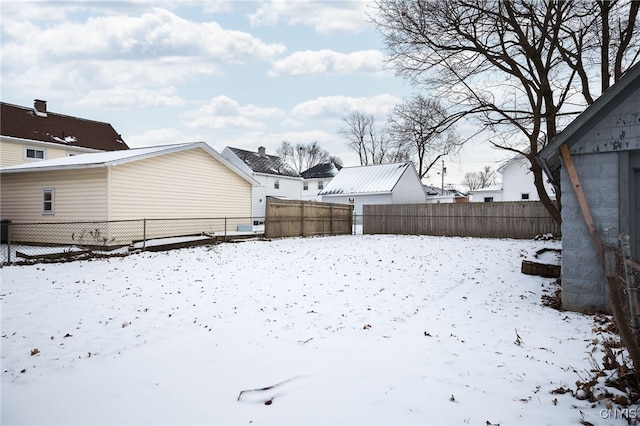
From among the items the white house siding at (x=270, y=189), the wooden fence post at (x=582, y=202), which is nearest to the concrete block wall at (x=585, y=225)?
the wooden fence post at (x=582, y=202)

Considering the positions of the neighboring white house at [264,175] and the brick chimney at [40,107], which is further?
the neighboring white house at [264,175]

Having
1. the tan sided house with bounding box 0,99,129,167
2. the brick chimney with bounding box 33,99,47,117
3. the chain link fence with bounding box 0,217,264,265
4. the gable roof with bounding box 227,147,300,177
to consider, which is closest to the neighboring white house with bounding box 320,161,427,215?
the gable roof with bounding box 227,147,300,177

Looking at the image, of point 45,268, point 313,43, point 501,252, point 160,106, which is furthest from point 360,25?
point 160,106

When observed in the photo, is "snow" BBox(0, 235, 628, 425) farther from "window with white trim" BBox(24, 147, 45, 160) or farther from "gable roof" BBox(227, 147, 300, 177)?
"gable roof" BBox(227, 147, 300, 177)

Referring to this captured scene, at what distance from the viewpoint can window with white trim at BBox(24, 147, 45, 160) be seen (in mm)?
24700

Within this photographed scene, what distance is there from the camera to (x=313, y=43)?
1723 cm

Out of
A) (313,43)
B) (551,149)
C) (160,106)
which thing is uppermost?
(313,43)

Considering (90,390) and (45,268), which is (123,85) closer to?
(45,268)

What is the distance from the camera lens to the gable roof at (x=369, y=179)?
109 feet

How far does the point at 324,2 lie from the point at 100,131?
27.2 metres

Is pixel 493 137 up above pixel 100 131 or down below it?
below

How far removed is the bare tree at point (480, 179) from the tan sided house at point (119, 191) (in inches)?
3397

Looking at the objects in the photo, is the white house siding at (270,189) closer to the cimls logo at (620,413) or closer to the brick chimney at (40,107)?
the brick chimney at (40,107)

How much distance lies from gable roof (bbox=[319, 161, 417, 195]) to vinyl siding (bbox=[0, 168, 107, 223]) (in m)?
21.8
